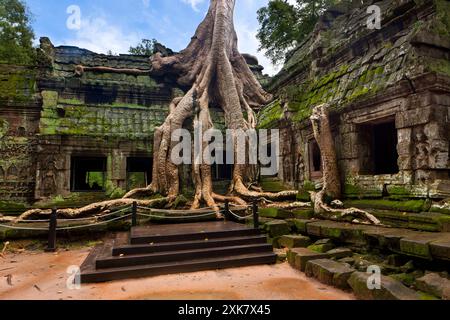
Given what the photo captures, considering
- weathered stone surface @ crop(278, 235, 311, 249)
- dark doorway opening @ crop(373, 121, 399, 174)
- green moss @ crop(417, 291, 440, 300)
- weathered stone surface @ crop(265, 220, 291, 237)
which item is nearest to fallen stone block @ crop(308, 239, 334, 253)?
weathered stone surface @ crop(278, 235, 311, 249)

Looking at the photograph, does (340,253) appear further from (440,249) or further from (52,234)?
(52,234)

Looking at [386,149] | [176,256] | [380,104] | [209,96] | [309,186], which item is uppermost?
[209,96]

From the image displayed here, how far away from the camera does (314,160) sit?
788cm

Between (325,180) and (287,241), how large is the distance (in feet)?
6.02

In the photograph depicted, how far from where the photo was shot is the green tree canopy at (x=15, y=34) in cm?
1362

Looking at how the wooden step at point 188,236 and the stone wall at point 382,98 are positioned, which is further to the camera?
the wooden step at point 188,236

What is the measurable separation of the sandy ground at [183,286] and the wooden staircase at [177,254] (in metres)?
0.15

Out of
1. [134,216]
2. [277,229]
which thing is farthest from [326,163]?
[134,216]

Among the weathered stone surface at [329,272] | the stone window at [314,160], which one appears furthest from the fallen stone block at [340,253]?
the stone window at [314,160]

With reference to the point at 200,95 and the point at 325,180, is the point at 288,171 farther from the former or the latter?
the point at 200,95

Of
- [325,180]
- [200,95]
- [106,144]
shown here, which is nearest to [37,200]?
[106,144]

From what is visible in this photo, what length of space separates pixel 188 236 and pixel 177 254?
0.66 m

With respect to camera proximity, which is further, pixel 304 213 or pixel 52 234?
pixel 304 213

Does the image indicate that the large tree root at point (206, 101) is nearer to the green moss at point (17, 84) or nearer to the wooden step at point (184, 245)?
the green moss at point (17, 84)
